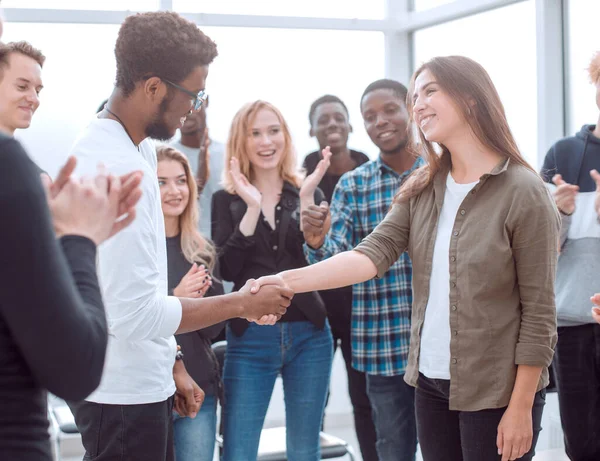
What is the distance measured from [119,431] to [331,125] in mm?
2445

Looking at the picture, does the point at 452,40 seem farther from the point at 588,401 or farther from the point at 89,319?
the point at 89,319

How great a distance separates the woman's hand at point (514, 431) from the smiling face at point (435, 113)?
0.74 metres

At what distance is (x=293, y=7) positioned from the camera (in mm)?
A: 4801

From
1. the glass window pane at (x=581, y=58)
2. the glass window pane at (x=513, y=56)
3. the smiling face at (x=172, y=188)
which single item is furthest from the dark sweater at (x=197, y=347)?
the glass window pane at (x=581, y=58)

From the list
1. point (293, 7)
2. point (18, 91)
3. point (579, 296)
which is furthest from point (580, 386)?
point (293, 7)

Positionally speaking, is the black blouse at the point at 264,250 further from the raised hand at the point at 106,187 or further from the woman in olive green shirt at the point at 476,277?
the raised hand at the point at 106,187

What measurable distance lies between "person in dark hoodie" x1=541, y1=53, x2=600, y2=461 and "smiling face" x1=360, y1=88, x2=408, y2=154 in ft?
2.00

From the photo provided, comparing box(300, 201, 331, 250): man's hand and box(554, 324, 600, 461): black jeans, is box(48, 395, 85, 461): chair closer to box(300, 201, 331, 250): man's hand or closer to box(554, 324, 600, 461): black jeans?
box(300, 201, 331, 250): man's hand

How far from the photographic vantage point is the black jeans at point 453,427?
6.13 feet

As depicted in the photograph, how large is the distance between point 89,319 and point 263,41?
3960 mm

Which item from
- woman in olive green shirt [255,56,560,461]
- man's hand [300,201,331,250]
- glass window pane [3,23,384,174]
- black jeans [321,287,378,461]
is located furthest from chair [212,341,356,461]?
glass window pane [3,23,384,174]

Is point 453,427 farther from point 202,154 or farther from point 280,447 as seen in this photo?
point 202,154

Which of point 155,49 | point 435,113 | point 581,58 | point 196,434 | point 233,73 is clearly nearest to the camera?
point 155,49

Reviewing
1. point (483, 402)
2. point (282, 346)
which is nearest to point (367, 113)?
point (282, 346)
